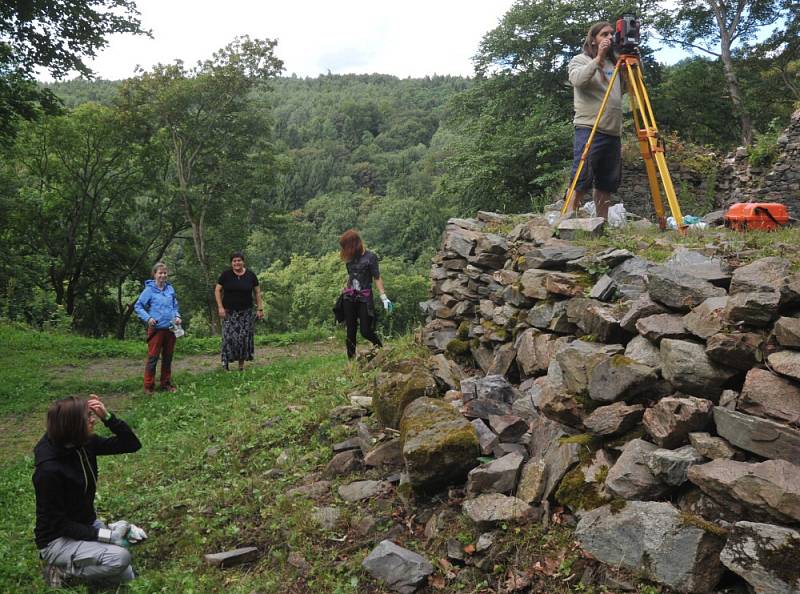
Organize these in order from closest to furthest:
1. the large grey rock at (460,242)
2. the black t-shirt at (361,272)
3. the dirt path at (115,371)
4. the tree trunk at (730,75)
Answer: the dirt path at (115,371), the large grey rock at (460,242), the black t-shirt at (361,272), the tree trunk at (730,75)

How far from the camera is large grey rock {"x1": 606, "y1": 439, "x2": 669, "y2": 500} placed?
270 centimetres

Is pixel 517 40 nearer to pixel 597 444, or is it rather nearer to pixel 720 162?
pixel 720 162

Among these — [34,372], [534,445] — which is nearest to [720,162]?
[534,445]

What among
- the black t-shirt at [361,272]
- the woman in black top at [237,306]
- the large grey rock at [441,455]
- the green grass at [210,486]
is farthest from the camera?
the woman in black top at [237,306]

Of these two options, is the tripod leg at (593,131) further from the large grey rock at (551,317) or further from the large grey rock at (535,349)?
the large grey rock at (535,349)

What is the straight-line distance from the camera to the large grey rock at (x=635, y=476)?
270 cm

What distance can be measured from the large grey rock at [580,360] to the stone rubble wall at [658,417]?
0.01 meters

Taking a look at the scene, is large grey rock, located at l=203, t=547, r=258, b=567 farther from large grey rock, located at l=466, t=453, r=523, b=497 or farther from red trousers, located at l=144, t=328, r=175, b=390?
red trousers, located at l=144, t=328, r=175, b=390

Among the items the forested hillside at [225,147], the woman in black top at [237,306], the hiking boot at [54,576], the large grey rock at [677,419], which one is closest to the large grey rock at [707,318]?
the large grey rock at [677,419]

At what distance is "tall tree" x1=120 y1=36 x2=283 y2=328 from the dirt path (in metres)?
11.6

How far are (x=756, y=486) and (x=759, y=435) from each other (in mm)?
272

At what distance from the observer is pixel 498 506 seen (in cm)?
→ 315

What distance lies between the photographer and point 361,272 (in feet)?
23.1

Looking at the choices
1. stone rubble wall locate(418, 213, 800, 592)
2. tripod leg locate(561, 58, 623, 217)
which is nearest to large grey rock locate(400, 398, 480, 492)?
stone rubble wall locate(418, 213, 800, 592)
